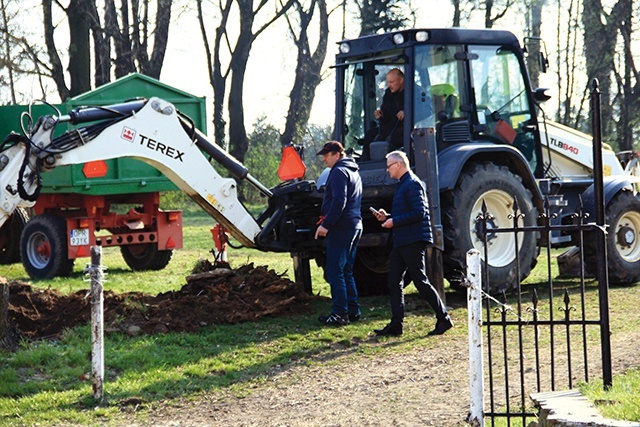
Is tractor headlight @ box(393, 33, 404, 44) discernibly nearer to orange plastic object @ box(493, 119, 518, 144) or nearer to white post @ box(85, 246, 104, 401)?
orange plastic object @ box(493, 119, 518, 144)

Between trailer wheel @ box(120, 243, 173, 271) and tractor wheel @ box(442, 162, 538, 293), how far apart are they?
5.67 meters

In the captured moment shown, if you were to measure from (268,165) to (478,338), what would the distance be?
29240 mm

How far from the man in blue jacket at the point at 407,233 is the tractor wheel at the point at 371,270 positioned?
2.48m

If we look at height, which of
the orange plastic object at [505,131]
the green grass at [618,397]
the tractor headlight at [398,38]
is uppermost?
the tractor headlight at [398,38]

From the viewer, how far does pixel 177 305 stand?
1052 centimetres

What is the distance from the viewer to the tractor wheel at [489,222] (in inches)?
445

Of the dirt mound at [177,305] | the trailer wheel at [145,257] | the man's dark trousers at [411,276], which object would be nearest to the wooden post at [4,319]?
the dirt mound at [177,305]

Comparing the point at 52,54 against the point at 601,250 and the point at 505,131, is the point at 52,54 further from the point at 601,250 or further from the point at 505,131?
the point at 601,250

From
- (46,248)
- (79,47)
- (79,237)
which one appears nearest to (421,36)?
(79,237)

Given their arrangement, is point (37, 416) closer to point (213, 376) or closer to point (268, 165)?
point (213, 376)

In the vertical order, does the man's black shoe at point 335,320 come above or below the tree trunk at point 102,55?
below

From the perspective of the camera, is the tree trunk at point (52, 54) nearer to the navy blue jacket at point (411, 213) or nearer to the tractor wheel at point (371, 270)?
the tractor wheel at point (371, 270)

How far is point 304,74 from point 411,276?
27.9 meters

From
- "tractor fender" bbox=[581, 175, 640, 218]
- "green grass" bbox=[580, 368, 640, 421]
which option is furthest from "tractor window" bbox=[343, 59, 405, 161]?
"green grass" bbox=[580, 368, 640, 421]
